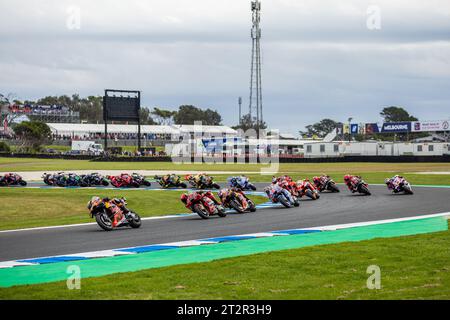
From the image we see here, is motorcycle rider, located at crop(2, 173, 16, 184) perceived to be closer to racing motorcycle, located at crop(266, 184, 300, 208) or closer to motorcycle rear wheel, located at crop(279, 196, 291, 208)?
racing motorcycle, located at crop(266, 184, 300, 208)

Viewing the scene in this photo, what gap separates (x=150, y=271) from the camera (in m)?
13.2

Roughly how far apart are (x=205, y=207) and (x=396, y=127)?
84915mm

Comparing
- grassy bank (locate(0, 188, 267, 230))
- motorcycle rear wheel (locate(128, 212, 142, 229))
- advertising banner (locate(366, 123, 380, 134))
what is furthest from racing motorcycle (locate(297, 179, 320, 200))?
advertising banner (locate(366, 123, 380, 134))

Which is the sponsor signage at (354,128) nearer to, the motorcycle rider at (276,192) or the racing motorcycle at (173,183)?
the racing motorcycle at (173,183)

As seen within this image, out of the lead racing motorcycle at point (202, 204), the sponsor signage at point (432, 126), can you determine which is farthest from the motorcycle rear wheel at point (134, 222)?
the sponsor signage at point (432, 126)

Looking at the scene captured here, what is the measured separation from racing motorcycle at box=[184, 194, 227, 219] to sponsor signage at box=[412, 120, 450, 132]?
3058 inches

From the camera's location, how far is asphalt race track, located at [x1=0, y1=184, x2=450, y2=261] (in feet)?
57.2

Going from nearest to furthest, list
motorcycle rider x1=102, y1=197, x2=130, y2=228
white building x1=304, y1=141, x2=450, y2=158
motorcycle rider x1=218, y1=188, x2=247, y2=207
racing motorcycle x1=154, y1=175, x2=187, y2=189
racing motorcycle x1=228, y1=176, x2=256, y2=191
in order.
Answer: motorcycle rider x1=102, y1=197, x2=130, y2=228 < motorcycle rider x1=218, y1=188, x2=247, y2=207 < racing motorcycle x1=228, y1=176, x2=256, y2=191 < racing motorcycle x1=154, y1=175, x2=187, y2=189 < white building x1=304, y1=141, x2=450, y2=158

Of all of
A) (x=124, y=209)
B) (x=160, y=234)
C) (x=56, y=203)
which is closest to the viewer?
(x=160, y=234)

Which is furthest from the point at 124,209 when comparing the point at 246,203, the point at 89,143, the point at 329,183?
the point at 89,143

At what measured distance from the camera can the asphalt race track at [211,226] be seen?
17.4 meters

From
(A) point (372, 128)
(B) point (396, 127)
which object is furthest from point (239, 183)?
(A) point (372, 128)
